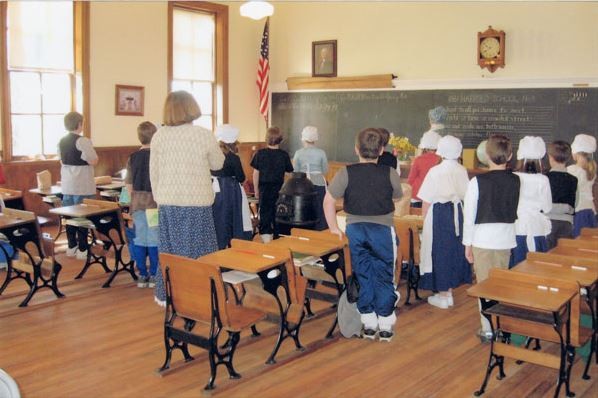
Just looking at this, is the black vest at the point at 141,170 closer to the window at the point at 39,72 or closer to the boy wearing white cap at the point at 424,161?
the boy wearing white cap at the point at 424,161

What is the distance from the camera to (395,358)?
13.6 ft

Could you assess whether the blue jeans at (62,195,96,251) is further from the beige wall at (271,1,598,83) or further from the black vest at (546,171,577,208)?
the beige wall at (271,1,598,83)

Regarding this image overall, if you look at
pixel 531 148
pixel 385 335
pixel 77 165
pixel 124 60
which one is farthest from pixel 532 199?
pixel 124 60

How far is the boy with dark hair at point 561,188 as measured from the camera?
16.0ft

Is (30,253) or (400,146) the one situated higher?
(400,146)

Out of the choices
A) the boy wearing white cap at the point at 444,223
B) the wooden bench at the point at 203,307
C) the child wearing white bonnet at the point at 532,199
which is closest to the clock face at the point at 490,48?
the boy wearing white cap at the point at 444,223

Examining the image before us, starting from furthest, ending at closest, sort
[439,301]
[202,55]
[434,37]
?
[202,55] < [434,37] < [439,301]

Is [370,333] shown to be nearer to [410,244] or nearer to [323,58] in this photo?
[410,244]

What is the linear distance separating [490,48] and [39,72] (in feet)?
19.2

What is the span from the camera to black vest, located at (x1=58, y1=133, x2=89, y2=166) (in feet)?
21.0

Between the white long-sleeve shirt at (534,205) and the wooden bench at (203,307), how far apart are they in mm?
2007

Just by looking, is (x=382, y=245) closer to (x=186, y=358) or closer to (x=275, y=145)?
(x=186, y=358)

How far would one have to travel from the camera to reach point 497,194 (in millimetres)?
4070

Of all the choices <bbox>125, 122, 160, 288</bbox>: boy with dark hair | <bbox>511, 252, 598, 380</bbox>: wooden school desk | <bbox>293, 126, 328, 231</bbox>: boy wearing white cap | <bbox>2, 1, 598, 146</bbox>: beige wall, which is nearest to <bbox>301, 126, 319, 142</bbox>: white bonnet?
<bbox>293, 126, 328, 231</bbox>: boy wearing white cap
